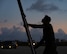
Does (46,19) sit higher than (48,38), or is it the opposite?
(46,19)

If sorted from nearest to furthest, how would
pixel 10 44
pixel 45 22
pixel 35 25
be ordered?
pixel 35 25, pixel 45 22, pixel 10 44

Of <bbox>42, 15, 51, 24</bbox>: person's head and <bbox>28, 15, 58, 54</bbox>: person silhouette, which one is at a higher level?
<bbox>42, 15, 51, 24</bbox>: person's head

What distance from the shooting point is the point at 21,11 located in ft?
12.9

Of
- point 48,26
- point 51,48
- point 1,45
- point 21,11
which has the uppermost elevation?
point 21,11

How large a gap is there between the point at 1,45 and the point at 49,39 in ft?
177

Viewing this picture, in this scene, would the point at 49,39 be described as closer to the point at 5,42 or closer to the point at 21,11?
the point at 21,11

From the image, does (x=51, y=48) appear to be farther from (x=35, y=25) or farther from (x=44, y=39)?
(x=35, y=25)

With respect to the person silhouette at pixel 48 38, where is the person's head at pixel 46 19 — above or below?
above

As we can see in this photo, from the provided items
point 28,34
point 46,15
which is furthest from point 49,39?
point 28,34

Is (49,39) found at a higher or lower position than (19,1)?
lower

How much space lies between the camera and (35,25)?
16.0 ft

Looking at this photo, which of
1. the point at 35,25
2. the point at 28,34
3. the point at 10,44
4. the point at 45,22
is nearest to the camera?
the point at 28,34

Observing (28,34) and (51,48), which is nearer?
(28,34)

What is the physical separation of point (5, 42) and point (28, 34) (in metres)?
54.6
